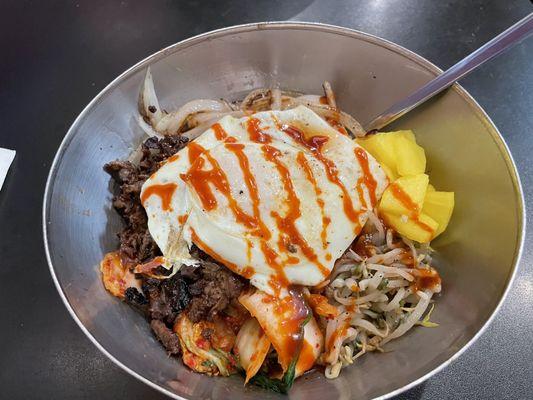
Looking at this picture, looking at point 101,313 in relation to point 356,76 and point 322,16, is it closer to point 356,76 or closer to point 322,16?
point 356,76

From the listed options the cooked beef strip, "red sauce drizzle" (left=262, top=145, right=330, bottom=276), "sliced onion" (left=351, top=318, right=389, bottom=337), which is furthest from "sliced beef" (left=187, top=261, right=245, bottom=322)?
"sliced onion" (left=351, top=318, right=389, bottom=337)

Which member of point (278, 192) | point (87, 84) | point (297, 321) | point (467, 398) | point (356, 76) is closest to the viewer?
point (297, 321)

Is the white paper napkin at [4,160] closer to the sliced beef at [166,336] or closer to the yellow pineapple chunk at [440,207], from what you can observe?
the sliced beef at [166,336]

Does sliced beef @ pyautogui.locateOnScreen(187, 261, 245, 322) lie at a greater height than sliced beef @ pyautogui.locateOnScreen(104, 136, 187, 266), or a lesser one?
lesser

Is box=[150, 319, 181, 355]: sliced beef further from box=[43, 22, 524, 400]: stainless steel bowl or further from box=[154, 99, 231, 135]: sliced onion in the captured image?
box=[154, 99, 231, 135]: sliced onion

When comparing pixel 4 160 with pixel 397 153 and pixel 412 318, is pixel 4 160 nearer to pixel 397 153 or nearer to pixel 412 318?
pixel 397 153

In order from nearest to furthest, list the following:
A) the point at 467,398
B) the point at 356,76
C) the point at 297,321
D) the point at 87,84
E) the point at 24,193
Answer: the point at 297,321
the point at 467,398
the point at 356,76
the point at 24,193
the point at 87,84

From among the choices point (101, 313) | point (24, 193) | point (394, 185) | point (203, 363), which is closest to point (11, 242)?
point (24, 193)
